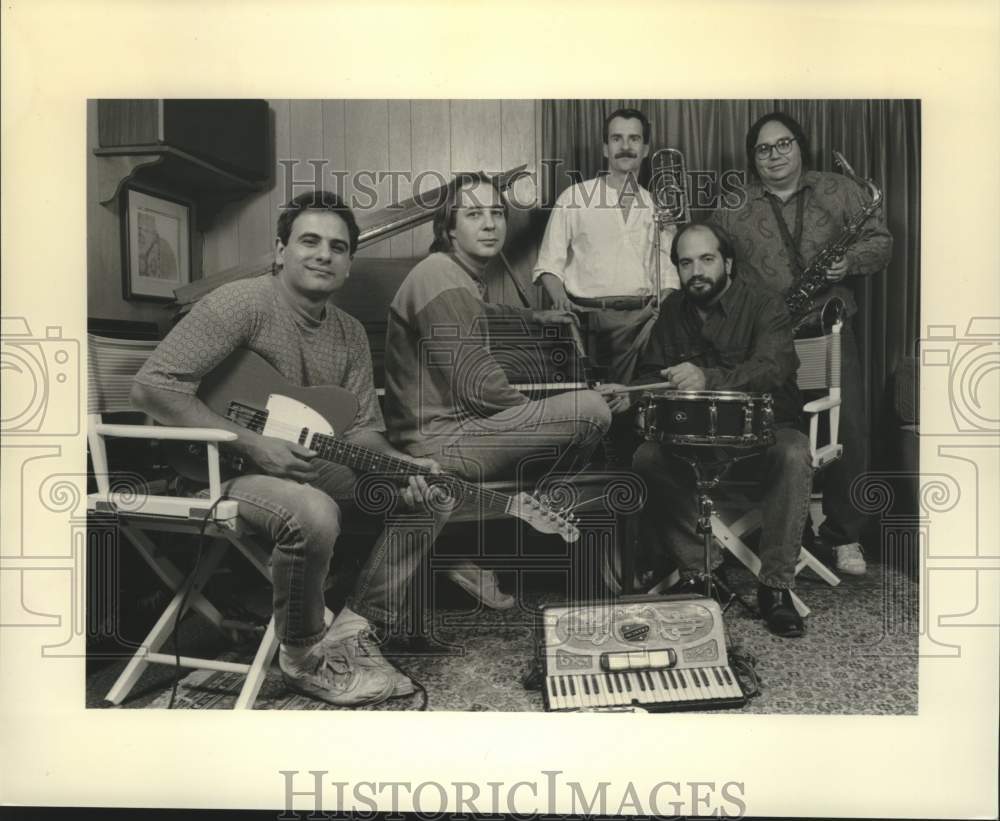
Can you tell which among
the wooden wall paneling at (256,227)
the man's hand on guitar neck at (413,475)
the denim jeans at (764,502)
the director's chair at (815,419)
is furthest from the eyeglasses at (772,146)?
the wooden wall paneling at (256,227)

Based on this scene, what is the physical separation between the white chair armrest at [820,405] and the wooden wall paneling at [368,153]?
1223mm

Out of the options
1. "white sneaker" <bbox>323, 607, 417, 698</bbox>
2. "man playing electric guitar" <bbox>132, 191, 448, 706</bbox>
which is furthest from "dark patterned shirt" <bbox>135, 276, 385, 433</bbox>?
"white sneaker" <bbox>323, 607, 417, 698</bbox>

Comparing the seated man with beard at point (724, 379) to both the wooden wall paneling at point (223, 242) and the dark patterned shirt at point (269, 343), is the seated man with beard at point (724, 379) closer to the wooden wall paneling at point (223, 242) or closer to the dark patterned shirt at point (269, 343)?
the dark patterned shirt at point (269, 343)

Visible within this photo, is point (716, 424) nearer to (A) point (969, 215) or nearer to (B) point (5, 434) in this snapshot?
(A) point (969, 215)

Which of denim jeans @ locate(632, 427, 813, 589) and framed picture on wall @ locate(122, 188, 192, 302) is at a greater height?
framed picture on wall @ locate(122, 188, 192, 302)

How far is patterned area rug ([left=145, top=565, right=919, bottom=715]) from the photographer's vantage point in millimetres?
2162

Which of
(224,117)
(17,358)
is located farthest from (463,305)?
(17,358)

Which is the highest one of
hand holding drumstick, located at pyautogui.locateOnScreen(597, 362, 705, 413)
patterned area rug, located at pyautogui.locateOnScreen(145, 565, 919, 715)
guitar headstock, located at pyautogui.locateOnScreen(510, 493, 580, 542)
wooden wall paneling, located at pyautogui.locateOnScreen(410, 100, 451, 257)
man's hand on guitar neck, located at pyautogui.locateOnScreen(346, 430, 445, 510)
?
wooden wall paneling, located at pyautogui.locateOnScreen(410, 100, 451, 257)

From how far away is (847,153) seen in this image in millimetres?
2164

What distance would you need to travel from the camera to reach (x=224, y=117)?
2148 mm

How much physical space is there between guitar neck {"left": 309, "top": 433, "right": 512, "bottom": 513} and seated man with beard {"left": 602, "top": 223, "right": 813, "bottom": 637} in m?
0.40

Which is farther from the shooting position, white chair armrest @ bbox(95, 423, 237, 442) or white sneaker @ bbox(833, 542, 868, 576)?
white sneaker @ bbox(833, 542, 868, 576)

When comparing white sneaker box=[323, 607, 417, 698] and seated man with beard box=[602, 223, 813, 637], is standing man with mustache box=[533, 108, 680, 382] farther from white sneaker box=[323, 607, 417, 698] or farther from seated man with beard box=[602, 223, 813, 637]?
white sneaker box=[323, 607, 417, 698]

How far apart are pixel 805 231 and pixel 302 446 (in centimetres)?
150
